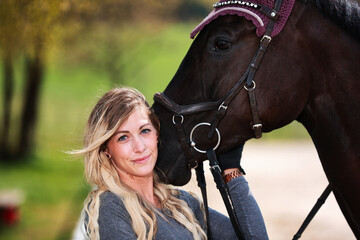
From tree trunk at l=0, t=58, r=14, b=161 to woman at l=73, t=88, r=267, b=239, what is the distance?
8.60 meters

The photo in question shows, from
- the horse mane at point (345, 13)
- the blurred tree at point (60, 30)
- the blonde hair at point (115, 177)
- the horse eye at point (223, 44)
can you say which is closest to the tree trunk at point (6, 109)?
the blurred tree at point (60, 30)

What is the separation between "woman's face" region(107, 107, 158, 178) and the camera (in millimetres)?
2725

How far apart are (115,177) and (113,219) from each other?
28 centimetres

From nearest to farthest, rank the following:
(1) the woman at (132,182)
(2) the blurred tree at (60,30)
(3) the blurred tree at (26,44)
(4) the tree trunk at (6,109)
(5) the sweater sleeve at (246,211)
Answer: (1) the woman at (132,182), (5) the sweater sleeve at (246,211), (3) the blurred tree at (26,44), (2) the blurred tree at (60,30), (4) the tree trunk at (6,109)

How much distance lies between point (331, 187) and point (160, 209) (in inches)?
34.6

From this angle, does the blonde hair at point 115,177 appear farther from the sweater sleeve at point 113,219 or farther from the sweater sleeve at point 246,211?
the sweater sleeve at point 246,211

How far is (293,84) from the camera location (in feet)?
8.49

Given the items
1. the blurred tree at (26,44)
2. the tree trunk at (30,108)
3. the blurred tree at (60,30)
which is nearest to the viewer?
the blurred tree at (26,44)

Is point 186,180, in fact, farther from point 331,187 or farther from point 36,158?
point 36,158

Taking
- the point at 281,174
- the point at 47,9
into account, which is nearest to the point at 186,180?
the point at 47,9

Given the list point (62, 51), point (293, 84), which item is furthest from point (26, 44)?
point (293, 84)

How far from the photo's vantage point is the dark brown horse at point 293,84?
255 cm

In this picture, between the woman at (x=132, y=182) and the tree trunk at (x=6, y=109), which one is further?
the tree trunk at (x=6, y=109)

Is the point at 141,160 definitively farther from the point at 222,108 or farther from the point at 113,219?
the point at 222,108
